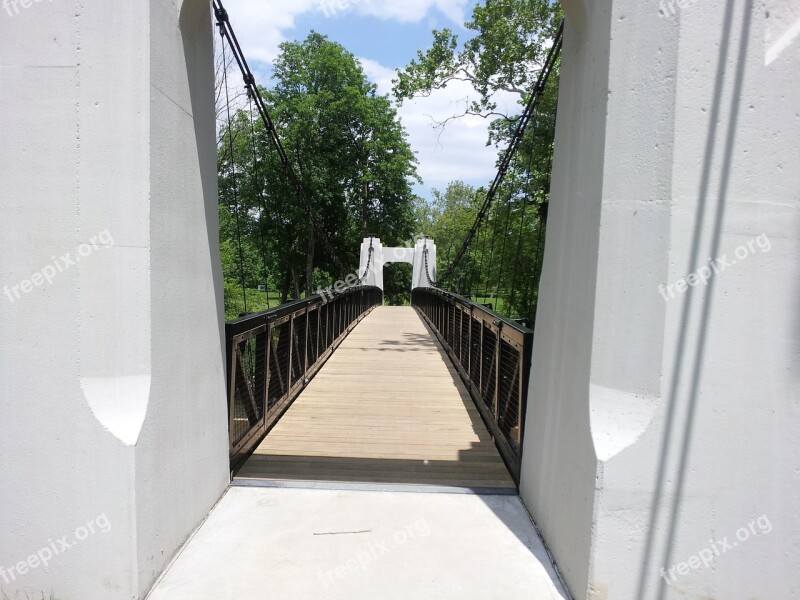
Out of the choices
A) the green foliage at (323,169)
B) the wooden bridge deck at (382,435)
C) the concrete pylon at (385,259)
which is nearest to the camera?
the wooden bridge deck at (382,435)

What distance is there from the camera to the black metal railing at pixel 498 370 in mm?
2812

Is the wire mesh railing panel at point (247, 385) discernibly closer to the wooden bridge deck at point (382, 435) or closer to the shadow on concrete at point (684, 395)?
the wooden bridge deck at point (382, 435)

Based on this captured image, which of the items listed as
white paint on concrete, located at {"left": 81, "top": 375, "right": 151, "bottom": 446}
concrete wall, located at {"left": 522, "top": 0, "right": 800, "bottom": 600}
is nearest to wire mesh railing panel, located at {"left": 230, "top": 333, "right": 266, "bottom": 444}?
white paint on concrete, located at {"left": 81, "top": 375, "right": 151, "bottom": 446}

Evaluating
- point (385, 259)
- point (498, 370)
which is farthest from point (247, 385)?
point (385, 259)

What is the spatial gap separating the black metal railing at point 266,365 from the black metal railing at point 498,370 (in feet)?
4.83

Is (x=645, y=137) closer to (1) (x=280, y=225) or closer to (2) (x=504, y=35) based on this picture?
(2) (x=504, y=35)

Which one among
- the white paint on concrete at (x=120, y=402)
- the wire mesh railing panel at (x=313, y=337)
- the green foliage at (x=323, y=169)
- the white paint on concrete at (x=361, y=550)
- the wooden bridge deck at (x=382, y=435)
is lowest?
the wooden bridge deck at (x=382, y=435)

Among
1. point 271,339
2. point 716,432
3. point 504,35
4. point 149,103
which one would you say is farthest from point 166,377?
point 504,35

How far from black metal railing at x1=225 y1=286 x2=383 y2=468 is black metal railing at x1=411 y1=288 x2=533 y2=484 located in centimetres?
147

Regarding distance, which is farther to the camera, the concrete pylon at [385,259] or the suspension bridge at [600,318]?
the concrete pylon at [385,259]

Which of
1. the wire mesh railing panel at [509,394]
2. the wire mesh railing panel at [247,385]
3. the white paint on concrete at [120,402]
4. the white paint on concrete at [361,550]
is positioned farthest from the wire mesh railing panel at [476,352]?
the white paint on concrete at [120,402]

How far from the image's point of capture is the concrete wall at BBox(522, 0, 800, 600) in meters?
1.77

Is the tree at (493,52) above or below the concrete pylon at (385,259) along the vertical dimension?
above

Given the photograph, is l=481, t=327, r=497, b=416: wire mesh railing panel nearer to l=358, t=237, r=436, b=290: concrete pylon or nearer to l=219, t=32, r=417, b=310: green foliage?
l=358, t=237, r=436, b=290: concrete pylon
